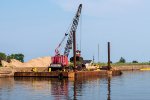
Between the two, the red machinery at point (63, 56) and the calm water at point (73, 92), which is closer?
the calm water at point (73, 92)

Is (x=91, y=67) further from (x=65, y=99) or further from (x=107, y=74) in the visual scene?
(x=65, y=99)

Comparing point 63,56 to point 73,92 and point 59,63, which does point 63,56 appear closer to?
point 59,63

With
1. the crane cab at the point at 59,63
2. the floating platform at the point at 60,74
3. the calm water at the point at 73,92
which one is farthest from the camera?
the crane cab at the point at 59,63

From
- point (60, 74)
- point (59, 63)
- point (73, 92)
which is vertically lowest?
point (73, 92)

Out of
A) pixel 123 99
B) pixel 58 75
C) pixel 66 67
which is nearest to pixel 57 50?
pixel 66 67

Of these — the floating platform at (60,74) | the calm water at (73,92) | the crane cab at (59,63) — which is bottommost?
the calm water at (73,92)

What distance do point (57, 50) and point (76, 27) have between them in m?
14.8

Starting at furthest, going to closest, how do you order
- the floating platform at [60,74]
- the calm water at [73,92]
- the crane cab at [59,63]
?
the crane cab at [59,63] → the floating platform at [60,74] → the calm water at [73,92]

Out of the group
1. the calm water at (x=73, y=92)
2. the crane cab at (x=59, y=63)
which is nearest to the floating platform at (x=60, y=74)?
the crane cab at (x=59, y=63)

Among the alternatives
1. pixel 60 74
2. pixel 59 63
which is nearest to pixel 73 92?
pixel 60 74

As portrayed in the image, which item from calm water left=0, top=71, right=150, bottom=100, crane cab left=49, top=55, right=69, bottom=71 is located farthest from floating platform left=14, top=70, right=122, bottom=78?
calm water left=0, top=71, right=150, bottom=100

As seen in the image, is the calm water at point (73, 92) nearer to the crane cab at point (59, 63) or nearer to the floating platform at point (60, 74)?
the floating platform at point (60, 74)

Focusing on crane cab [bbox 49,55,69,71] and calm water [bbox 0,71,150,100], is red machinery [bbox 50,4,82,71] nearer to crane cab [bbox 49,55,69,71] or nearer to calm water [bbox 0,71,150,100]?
crane cab [bbox 49,55,69,71]

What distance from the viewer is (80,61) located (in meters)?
123
